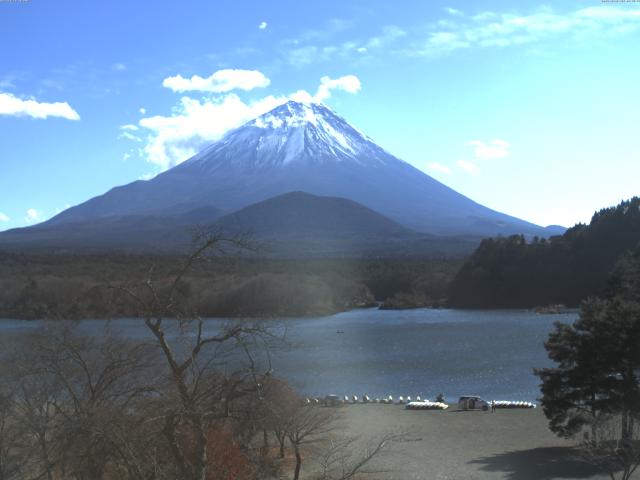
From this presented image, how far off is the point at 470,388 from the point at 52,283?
64.1 ft

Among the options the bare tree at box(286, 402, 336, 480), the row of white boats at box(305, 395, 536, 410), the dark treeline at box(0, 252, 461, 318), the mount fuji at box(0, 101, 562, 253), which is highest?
the mount fuji at box(0, 101, 562, 253)

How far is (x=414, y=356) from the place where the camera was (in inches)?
989

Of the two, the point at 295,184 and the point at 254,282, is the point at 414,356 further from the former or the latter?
the point at 295,184

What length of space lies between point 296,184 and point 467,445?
303 feet

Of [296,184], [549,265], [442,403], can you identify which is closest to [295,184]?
[296,184]

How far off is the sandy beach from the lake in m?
2.18

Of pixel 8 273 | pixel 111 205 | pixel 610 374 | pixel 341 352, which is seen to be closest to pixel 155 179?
pixel 111 205

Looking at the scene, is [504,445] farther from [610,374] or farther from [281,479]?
[281,479]

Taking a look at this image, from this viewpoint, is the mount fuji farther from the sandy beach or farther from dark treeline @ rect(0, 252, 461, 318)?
the sandy beach

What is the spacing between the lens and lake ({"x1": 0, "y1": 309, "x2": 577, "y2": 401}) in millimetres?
18672

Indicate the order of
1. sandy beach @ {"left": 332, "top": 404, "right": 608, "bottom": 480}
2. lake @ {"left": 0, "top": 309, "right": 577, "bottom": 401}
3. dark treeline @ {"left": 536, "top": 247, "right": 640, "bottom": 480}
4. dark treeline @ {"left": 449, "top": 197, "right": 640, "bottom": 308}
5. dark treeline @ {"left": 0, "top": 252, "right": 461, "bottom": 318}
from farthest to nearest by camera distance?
dark treeline @ {"left": 449, "top": 197, "right": 640, "bottom": 308} → dark treeline @ {"left": 0, "top": 252, "right": 461, "bottom": 318} → lake @ {"left": 0, "top": 309, "right": 577, "bottom": 401} → dark treeline @ {"left": 536, "top": 247, "right": 640, "bottom": 480} → sandy beach @ {"left": 332, "top": 404, "right": 608, "bottom": 480}

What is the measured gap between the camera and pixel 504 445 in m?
12.0

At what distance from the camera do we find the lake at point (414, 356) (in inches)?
735

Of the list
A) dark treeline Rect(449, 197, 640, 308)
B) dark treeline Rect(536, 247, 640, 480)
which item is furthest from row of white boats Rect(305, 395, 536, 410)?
dark treeline Rect(449, 197, 640, 308)
